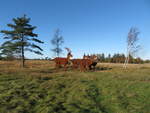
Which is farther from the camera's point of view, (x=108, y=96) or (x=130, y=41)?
(x=130, y=41)

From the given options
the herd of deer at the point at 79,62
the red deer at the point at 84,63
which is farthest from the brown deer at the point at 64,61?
the red deer at the point at 84,63

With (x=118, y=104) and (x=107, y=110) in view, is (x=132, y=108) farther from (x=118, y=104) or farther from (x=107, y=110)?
(x=107, y=110)

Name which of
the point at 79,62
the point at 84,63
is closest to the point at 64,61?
the point at 79,62

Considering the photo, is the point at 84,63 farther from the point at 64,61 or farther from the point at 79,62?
the point at 64,61

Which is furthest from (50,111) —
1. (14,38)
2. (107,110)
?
(14,38)

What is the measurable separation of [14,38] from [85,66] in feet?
32.4

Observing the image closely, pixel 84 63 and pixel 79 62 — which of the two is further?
pixel 79 62

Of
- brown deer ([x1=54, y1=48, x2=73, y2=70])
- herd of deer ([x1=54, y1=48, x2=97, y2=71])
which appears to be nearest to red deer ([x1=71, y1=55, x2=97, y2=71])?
herd of deer ([x1=54, y1=48, x2=97, y2=71])

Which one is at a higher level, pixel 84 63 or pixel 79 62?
pixel 79 62

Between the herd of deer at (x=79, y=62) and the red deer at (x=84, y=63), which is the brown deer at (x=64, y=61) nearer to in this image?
the herd of deer at (x=79, y=62)

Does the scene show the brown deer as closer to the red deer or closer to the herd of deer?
the herd of deer

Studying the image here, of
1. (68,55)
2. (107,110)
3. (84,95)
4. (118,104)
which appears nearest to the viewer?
(107,110)

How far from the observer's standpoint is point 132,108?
14.5ft

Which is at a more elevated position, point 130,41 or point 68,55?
point 130,41
